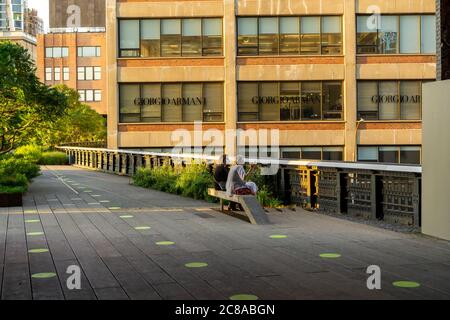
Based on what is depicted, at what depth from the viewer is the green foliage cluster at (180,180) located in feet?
56.5

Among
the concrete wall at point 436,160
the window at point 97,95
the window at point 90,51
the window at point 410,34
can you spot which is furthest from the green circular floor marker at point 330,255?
the window at point 90,51

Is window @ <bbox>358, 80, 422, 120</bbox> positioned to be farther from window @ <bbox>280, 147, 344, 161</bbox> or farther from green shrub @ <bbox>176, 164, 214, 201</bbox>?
green shrub @ <bbox>176, 164, 214, 201</bbox>

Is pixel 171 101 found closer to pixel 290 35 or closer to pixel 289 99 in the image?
pixel 289 99

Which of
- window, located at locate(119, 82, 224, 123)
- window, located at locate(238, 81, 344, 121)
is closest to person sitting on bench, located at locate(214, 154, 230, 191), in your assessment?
window, located at locate(119, 82, 224, 123)

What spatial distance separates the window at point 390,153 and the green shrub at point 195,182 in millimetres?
25504

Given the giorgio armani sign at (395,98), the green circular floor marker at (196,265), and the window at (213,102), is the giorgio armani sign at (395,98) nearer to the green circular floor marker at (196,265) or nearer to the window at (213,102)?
the window at (213,102)

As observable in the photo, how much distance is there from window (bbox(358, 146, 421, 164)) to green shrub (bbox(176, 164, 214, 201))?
83.7 feet

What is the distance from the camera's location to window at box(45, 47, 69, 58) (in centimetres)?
10650

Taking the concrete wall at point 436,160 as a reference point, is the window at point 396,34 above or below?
above
